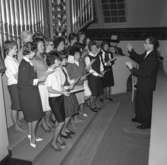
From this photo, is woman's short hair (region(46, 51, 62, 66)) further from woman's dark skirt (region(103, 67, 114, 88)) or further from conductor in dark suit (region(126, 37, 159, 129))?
woman's dark skirt (region(103, 67, 114, 88))

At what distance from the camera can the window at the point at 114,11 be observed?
969 centimetres

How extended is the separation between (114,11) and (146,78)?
17.3 ft

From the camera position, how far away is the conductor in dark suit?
498 centimetres

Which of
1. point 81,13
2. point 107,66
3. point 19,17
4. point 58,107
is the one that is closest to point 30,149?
point 58,107

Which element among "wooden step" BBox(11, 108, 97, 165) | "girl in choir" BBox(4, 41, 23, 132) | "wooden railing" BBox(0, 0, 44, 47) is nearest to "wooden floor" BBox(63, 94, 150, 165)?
"wooden step" BBox(11, 108, 97, 165)

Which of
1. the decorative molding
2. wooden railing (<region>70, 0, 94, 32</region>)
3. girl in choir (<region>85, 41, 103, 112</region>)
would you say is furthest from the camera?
the decorative molding

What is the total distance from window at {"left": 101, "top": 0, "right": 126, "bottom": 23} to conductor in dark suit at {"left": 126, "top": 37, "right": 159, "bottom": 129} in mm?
4612

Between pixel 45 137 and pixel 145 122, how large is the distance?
6.19 ft

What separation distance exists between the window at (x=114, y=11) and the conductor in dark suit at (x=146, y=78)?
461cm

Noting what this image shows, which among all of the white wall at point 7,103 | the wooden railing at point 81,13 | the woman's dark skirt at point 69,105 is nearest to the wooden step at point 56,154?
the woman's dark skirt at point 69,105

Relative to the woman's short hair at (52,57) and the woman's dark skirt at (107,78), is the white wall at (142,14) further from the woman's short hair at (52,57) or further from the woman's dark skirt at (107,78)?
the woman's short hair at (52,57)

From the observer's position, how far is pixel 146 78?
16.7 ft

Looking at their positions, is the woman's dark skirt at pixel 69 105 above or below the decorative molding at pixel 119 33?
below

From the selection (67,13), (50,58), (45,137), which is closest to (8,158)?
(45,137)
